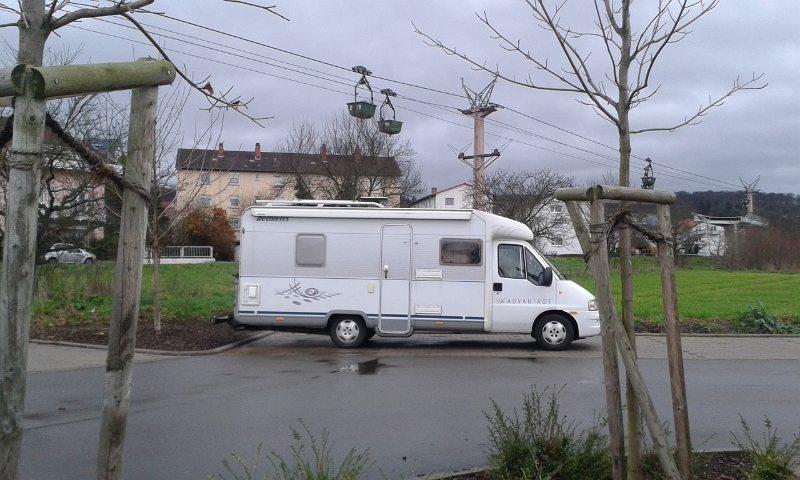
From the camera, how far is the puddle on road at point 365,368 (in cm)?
1182

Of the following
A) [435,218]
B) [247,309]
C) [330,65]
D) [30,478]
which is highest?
[330,65]

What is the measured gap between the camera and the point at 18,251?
296cm

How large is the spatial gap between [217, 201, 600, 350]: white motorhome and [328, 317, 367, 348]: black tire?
0.06 feet

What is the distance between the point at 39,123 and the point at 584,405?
25.0ft

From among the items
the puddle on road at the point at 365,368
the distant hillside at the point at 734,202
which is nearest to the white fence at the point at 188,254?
the distant hillside at the point at 734,202

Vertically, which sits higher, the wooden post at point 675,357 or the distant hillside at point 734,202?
the distant hillside at point 734,202

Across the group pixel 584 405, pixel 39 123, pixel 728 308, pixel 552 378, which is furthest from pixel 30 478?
pixel 728 308

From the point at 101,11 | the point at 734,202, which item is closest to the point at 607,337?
the point at 101,11

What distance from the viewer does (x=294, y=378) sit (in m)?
11.2

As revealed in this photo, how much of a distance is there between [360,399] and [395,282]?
5.12m

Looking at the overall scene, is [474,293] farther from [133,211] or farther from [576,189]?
[133,211]

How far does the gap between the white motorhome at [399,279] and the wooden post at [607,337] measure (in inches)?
390

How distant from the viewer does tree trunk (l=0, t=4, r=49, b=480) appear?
294 cm

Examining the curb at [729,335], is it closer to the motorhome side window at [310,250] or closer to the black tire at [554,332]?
the black tire at [554,332]
